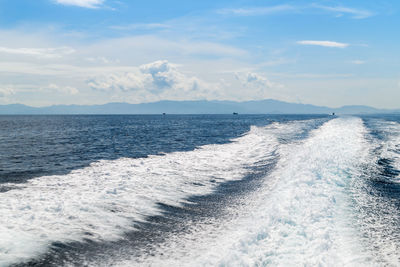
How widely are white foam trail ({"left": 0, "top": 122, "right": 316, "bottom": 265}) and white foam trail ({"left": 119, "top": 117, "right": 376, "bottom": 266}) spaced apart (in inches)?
94.6

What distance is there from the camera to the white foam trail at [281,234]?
7484mm

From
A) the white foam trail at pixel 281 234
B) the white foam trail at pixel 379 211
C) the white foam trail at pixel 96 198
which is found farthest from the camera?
the white foam trail at pixel 96 198

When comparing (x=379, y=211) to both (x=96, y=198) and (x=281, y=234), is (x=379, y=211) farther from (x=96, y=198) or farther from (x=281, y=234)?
(x=96, y=198)

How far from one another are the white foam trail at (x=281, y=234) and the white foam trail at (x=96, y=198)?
7.88 ft

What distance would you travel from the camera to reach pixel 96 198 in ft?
41.1

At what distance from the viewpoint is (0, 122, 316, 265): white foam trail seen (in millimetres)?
8883

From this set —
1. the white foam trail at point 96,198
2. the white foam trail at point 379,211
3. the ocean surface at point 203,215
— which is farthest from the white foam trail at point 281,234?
the white foam trail at point 96,198

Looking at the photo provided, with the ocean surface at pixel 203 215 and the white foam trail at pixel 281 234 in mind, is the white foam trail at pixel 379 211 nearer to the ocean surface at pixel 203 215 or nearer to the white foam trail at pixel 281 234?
the ocean surface at pixel 203 215

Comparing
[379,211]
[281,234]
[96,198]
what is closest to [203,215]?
[281,234]

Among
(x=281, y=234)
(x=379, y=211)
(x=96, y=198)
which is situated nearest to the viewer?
(x=281, y=234)

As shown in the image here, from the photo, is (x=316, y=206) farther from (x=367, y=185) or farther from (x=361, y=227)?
(x=367, y=185)

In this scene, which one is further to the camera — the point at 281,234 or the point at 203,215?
the point at 203,215

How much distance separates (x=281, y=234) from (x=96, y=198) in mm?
7384

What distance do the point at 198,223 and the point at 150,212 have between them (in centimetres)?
205
